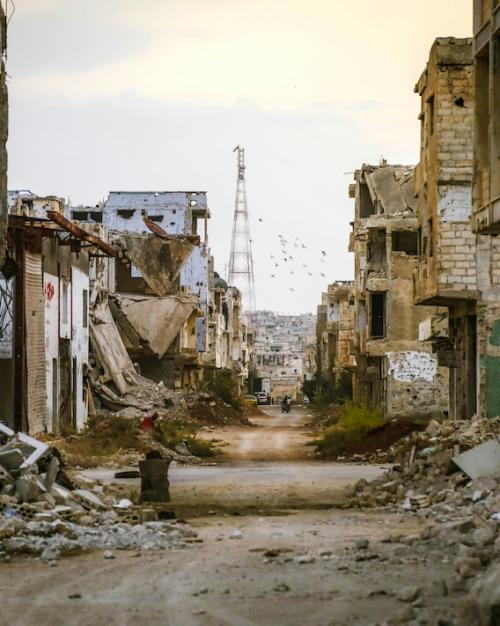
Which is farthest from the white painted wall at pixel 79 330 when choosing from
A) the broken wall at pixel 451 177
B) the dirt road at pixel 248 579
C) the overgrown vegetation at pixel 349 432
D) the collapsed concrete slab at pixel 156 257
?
the dirt road at pixel 248 579

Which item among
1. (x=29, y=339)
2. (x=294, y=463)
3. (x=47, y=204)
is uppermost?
(x=47, y=204)

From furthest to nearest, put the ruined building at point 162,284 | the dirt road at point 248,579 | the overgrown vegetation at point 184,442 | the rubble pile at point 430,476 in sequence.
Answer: the ruined building at point 162,284 → the overgrown vegetation at point 184,442 → the rubble pile at point 430,476 → the dirt road at point 248,579

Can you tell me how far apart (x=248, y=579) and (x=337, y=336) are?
6922 cm

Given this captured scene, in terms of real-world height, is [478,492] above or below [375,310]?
below

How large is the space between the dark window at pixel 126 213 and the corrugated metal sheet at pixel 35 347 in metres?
41.0

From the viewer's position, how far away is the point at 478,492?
1667cm

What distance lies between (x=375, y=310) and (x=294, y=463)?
65.1 ft

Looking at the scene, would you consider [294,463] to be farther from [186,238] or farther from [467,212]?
[186,238]

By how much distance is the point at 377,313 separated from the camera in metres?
48.9

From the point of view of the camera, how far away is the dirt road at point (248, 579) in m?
9.37

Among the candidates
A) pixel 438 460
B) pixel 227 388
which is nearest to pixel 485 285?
pixel 438 460

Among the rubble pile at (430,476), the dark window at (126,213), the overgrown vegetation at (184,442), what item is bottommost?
the overgrown vegetation at (184,442)

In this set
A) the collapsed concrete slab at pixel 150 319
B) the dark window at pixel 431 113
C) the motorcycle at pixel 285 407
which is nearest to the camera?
the dark window at pixel 431 113

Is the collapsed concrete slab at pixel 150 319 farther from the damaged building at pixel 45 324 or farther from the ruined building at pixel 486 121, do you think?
the ruined building at pixel 486 121
